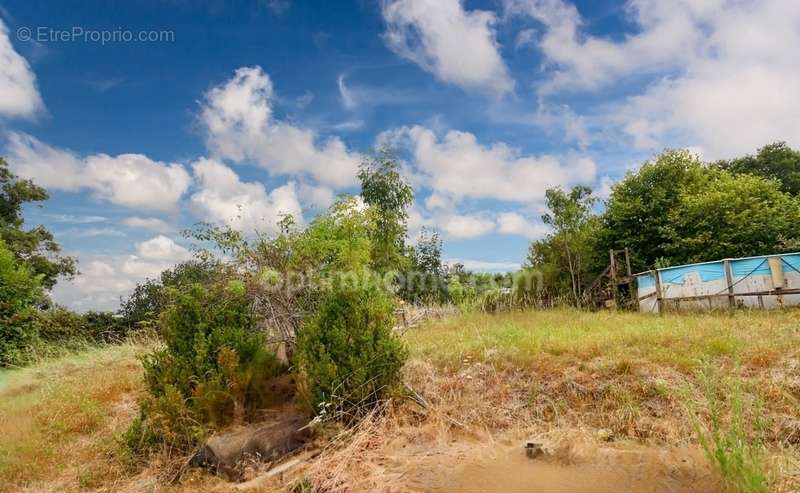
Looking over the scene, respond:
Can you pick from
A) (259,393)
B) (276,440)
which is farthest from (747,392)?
(259,393)

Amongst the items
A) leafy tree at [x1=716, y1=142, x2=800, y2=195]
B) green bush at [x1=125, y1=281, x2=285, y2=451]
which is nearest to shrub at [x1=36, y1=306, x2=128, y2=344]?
green bush at [x1=125, y1=281, x2=285, y2=451]

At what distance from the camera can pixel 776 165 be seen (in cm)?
2588

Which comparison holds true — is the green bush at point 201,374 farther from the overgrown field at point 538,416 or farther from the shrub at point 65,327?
the shrub at point 65,327

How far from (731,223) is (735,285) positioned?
17.6ft

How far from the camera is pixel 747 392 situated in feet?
13.1

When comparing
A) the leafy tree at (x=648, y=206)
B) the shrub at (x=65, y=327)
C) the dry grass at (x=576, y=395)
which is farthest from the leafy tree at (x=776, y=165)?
the shrub at (x=65, y=327)

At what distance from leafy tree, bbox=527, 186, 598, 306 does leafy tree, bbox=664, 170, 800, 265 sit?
11.0 ft

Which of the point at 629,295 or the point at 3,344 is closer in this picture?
the point at 3,344

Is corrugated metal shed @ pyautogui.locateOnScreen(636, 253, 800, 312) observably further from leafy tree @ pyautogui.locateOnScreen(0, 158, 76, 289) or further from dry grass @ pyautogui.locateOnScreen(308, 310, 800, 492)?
leafy tree @ pyautogui.locateOnScreen(0, 158, 76, 289)

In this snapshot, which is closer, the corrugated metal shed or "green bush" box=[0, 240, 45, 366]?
"green bush" box=[0, 240, 45, 366]

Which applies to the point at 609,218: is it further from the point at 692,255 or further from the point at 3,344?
the point at 3,344

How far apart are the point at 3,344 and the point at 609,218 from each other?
20.0 meters

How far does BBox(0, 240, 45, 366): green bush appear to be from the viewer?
9.59 meters

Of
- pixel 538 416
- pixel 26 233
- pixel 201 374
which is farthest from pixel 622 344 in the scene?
pixel 26 233
